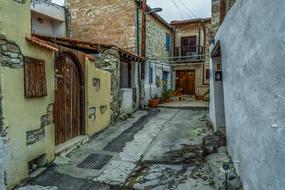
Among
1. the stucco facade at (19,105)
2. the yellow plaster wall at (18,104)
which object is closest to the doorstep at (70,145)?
the stucco facade at (19,105)

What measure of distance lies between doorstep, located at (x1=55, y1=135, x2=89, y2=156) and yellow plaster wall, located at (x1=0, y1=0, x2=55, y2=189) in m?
0.69

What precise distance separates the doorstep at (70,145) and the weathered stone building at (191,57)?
38.6 ft

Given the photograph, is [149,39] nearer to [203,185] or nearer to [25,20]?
[25,20]

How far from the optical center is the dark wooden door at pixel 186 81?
17995 millimetres

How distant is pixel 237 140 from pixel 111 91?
5623mm

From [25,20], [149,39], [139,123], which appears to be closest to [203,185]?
[25,20]

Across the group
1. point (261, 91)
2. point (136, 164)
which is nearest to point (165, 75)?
point (136, 164)

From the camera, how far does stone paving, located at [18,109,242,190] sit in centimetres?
377

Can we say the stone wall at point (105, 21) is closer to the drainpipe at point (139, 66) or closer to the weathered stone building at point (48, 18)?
the drainpipe at point (139, 66)

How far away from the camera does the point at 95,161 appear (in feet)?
15.8

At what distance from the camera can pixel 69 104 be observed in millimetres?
5672

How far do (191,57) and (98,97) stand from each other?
1126 centimetres

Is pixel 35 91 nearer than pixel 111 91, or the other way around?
pixel 35 91

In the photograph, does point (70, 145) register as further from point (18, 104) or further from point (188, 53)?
point (188, 53)
